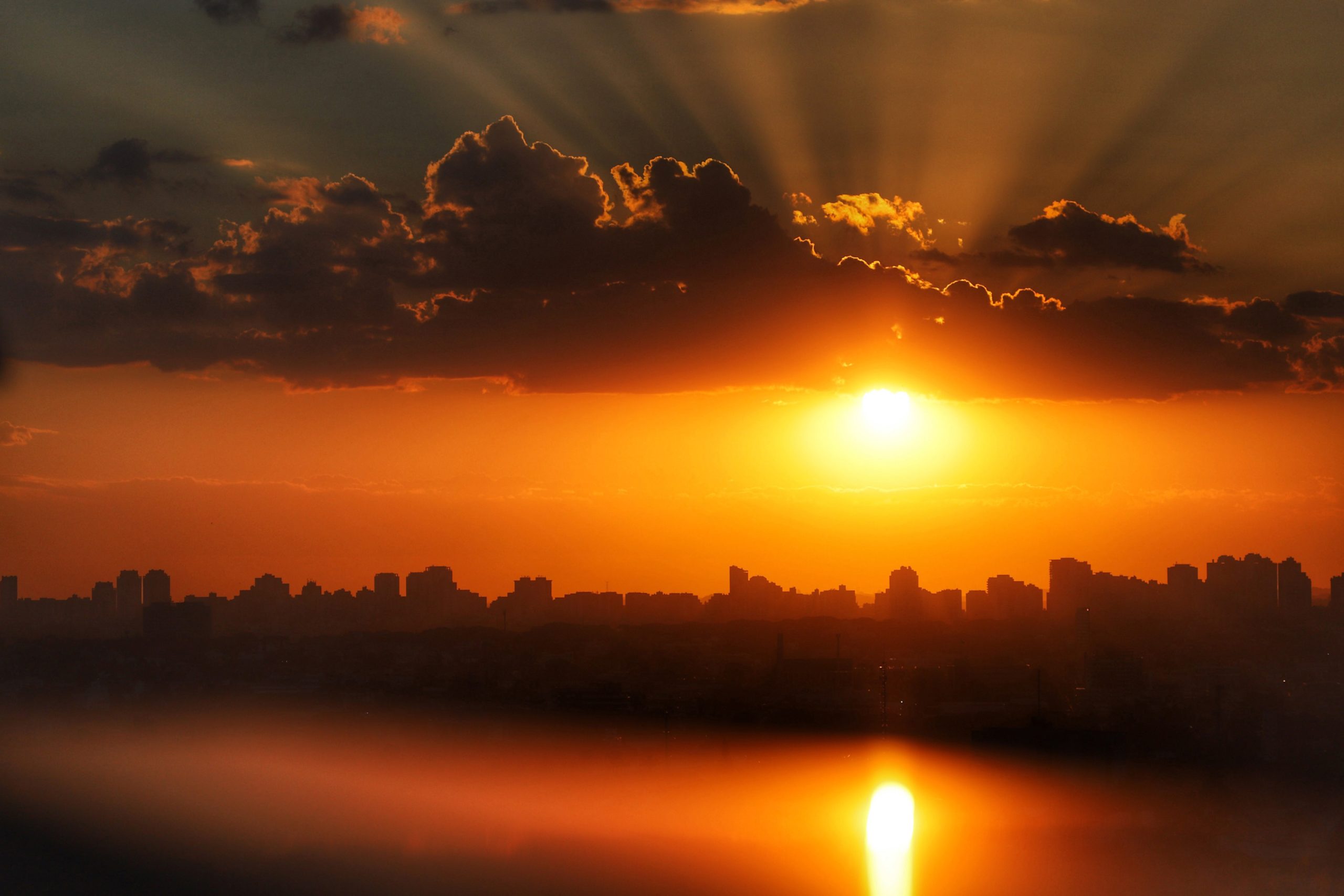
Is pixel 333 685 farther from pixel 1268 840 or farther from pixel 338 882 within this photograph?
pixel 1268 840

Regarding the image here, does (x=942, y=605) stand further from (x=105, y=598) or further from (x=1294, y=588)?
(x=105, y=598)

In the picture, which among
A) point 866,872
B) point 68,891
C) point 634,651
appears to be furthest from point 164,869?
point 634,651

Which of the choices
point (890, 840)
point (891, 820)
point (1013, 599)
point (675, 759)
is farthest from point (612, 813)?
point (1013, 599)

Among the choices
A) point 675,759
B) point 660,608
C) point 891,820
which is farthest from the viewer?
point 660,608

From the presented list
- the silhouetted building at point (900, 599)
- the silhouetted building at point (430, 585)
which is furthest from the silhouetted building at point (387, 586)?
the silhouetted building at point (900, 599)

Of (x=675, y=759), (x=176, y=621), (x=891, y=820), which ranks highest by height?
(x=176, y=621)

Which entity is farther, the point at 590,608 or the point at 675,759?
the point at 590,608

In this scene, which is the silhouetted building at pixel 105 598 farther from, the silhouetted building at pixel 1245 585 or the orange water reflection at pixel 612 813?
the silhouetted building at pixel 1245 585
